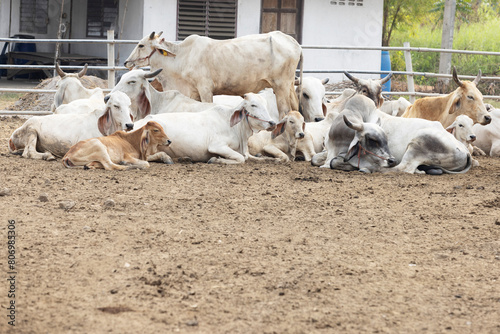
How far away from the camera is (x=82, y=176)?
7496 millimetres

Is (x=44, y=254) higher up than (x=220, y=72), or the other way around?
(x=220, y=72)

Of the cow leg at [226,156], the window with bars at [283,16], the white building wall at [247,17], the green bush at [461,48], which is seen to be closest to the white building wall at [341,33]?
the window with bars at [283,16]

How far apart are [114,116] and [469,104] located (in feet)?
14.9

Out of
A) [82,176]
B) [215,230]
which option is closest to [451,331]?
[215,230]

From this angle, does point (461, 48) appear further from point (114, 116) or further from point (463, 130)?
point (114, 116)

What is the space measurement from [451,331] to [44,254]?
2.48m

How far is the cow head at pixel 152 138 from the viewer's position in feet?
27.0

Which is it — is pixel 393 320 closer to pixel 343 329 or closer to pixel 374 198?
pixel 343 329

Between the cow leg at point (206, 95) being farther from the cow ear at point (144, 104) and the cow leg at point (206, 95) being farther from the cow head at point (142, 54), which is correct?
the cow head at point (142, 54)

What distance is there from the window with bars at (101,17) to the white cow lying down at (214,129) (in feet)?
37.9

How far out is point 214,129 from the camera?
8797 mm

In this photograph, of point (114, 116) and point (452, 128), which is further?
point (452, 128)

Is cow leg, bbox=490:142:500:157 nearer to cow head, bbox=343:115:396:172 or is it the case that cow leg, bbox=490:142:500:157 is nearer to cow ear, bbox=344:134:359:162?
cow head, bbox=343:115:396:172

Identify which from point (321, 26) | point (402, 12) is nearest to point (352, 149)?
point (321, 26)
